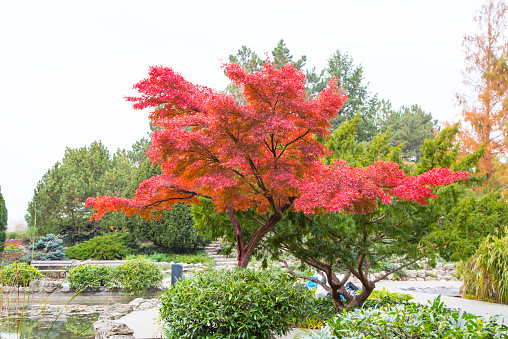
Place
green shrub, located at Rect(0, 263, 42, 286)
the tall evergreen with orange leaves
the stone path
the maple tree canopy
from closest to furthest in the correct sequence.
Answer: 1. green shrub, located at Rect(0, 263, 42, 286)
2. the maple tree canopy
3. the stone path
4. the tall evergreen with orange leaves

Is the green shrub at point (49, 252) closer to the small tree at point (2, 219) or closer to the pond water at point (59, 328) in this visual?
the small tree at point (2, 219)

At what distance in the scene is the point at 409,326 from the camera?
7.59ft

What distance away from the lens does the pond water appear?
550 centimetres

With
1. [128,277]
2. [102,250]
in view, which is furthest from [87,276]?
[102,250]

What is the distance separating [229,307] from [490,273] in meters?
6.46

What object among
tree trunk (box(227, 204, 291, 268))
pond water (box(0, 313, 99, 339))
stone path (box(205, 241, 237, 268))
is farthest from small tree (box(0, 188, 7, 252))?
tree trunk (box(227, 204, 291, 268))

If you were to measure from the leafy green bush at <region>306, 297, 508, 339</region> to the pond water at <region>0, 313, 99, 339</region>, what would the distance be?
460 centimetres

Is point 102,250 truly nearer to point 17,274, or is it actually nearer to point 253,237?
point 253,237

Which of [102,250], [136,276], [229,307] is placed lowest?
[136,276]

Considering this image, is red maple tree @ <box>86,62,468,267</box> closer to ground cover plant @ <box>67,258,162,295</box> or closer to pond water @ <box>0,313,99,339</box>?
pond water @ <box>0,313,99,339</box>

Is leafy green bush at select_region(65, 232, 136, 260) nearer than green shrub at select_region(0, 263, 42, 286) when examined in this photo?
No

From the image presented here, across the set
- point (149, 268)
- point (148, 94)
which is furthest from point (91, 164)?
point (148, 94)

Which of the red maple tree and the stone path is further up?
the red maple tree

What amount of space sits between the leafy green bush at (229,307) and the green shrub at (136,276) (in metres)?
6.00
